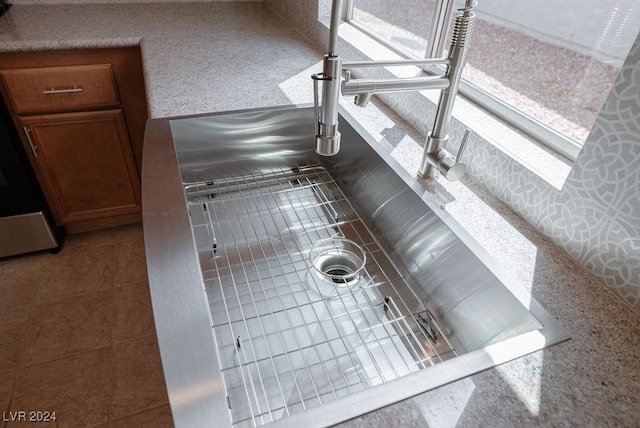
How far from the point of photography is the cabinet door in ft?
5.85

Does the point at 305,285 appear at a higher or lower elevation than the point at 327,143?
lower

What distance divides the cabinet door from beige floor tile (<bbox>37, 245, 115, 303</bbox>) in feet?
0.59

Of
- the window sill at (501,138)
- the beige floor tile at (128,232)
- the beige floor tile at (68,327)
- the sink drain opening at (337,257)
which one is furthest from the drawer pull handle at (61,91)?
the sink drain opening at (337,257)

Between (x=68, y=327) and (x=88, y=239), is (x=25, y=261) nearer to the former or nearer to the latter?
(x=88, y=239)

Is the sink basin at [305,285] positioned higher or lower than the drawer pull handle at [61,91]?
higher

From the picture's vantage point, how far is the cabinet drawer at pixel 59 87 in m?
1.62

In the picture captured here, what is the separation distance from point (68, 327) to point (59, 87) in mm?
1005

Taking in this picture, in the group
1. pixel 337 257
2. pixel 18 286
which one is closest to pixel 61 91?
pixel 18 286

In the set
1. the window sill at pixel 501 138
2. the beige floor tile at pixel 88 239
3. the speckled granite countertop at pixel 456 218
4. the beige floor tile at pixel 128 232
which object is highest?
the window sill at pixel 501 138

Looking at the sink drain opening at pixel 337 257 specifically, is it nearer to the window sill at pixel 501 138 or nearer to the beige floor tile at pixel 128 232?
the window sill at pixel 501 138

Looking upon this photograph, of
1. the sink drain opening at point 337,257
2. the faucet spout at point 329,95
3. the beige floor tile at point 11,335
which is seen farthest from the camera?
the beige floor tile at point 11,335

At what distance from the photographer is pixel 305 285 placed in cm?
88

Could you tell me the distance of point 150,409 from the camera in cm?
143

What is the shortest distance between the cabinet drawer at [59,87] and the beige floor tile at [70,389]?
1044 mm
